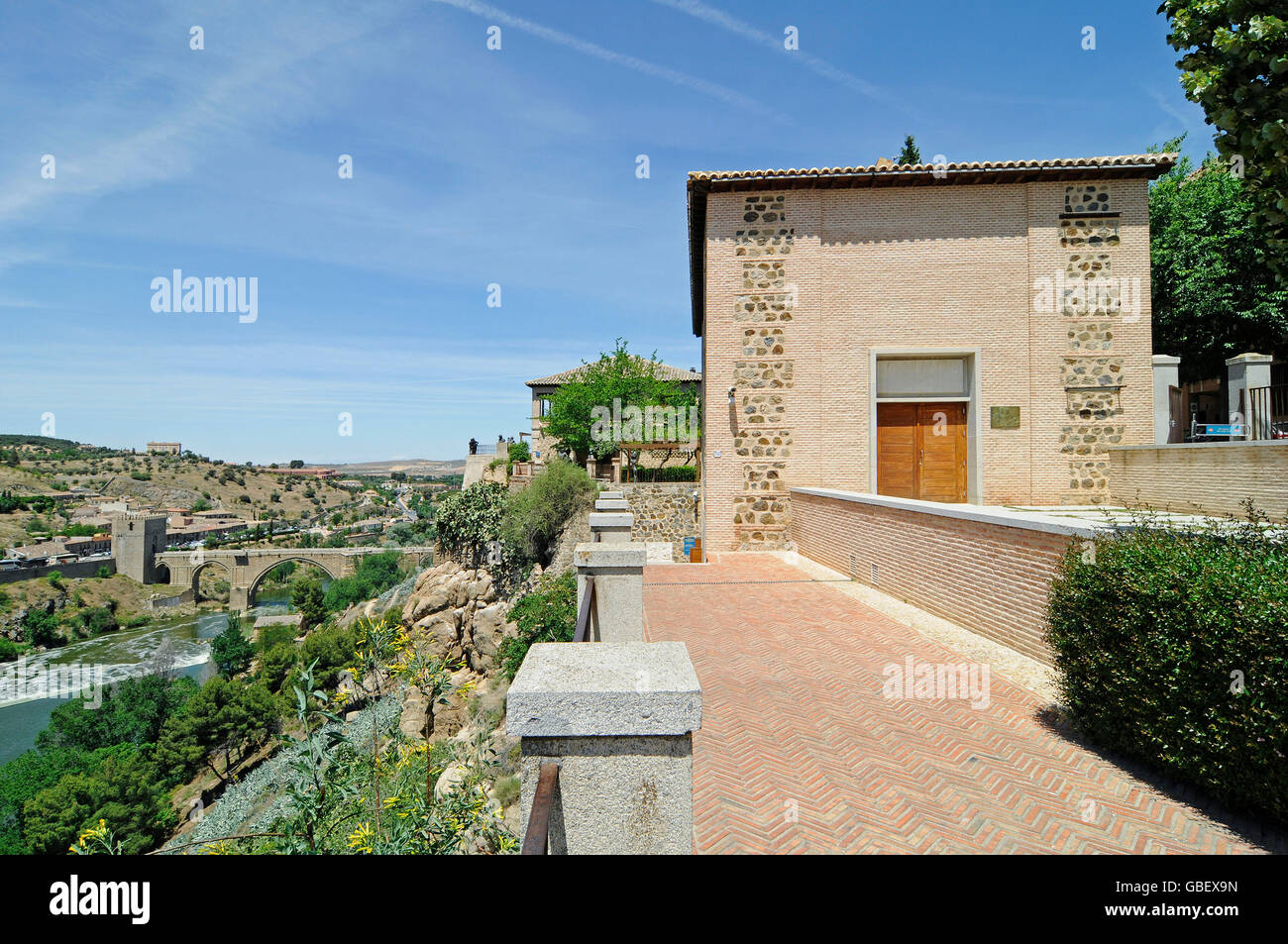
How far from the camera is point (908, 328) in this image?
12.7 m

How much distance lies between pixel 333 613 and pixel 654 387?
4963 cm

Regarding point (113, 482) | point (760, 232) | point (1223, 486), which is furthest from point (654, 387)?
point (113, 482)

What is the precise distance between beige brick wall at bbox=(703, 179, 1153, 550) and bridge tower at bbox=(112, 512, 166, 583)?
305ft

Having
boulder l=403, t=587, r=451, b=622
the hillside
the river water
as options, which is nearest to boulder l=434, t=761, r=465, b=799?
boulder l=403, t=587, r=451, b=622

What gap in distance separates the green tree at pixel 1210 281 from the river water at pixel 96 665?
64885mm

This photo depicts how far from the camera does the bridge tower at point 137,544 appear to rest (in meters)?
76.6

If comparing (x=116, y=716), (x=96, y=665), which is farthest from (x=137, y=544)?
(x=116, y=716)

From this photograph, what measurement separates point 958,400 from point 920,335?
1.68 metres

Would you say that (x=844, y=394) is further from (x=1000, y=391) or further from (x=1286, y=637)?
(x=1286, y=637)

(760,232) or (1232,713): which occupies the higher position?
(760,232)

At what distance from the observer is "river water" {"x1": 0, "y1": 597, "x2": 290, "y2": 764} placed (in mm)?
46531

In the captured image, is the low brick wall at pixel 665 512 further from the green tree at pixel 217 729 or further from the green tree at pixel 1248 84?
the green tree at pixel 217 729
